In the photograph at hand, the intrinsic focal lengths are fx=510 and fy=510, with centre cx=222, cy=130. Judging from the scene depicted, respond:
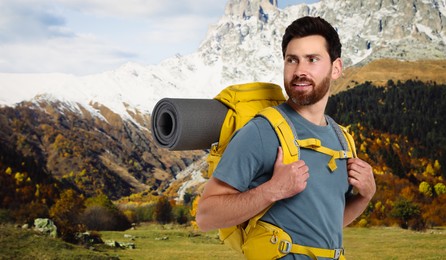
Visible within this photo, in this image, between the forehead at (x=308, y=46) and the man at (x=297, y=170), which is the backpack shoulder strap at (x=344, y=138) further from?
the forehead at (x=308, y=46)

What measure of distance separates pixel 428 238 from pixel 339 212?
53.9m

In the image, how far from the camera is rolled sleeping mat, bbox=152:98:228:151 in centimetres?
347

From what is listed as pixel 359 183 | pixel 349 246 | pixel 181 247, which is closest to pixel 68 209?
pixel 181 247

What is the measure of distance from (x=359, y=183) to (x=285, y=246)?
3.15 feet

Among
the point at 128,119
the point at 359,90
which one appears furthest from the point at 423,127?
the point at 128,119

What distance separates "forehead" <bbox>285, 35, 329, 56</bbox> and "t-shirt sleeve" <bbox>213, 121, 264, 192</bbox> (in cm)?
69

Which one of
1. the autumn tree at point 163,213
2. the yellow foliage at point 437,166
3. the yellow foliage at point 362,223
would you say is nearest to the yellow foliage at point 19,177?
the autumn tree at point 163,213

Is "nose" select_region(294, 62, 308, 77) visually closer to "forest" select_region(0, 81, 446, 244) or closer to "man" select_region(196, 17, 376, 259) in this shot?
"man" select_region(196, 17, 376, 259)

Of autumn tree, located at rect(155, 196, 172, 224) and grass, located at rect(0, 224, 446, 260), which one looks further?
autumn tree, located at rect(155, 196, 172, 224)

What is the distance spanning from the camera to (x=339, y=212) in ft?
12.3

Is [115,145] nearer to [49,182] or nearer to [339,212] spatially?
[49,182]

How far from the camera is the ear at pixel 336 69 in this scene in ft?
12.3

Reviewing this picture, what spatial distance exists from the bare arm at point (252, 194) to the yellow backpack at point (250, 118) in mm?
121

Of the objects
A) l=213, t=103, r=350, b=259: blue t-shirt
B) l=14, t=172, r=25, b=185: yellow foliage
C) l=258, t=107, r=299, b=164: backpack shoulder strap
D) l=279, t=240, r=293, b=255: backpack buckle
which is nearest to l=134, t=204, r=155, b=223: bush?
l=14, t=172, r=25, b=185: yellow foliage
